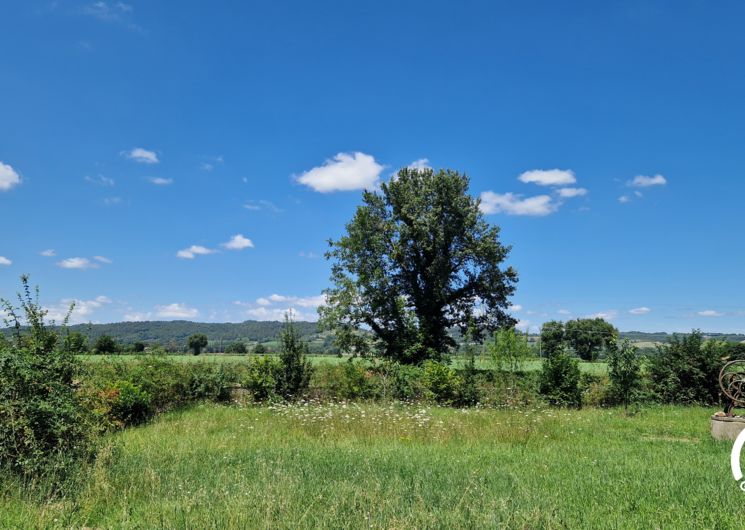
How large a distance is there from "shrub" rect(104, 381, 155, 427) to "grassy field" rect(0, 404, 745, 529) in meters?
1.66

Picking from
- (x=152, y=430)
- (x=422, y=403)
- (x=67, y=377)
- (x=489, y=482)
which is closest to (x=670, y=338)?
(x=422, y=403)

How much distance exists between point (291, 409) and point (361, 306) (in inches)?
657

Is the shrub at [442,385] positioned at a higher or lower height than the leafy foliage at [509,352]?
lower

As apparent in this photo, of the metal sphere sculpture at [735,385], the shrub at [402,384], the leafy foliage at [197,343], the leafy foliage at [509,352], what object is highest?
the leafy foliage at [509,352]

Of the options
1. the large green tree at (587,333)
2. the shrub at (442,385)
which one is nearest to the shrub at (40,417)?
the shrub at (442,385)

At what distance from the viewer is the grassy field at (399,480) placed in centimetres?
497

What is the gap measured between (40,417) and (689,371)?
65.3ft

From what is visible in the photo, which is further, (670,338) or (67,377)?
(670,338)

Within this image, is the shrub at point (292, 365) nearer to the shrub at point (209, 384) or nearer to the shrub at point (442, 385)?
the shrub at point (209, 384)

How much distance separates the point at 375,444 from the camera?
9.80 m

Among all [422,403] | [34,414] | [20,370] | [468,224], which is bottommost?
[422,403]

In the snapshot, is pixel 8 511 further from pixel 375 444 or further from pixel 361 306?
pixel 361 306

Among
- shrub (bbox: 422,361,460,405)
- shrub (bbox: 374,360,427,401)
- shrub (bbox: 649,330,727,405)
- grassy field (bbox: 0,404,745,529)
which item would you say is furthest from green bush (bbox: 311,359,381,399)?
shrub (bbox: 649,330,727,405)

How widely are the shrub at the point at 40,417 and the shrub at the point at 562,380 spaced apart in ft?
48.5
